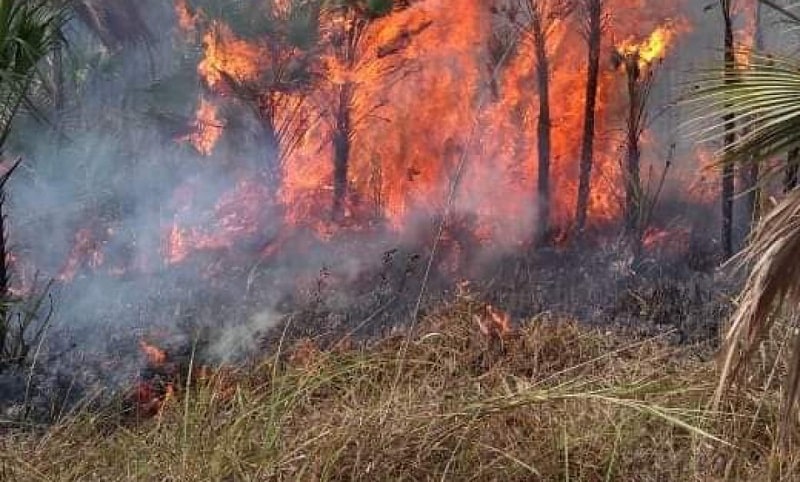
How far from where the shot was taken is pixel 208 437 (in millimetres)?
2908

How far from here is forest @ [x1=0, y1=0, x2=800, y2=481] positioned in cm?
446

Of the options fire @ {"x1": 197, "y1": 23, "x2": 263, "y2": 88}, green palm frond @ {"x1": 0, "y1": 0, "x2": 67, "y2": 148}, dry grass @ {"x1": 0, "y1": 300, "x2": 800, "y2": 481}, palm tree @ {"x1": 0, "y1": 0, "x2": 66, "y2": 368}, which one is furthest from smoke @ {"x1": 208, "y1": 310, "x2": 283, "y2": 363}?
dry grass @ {"x1": 0, "y1": 300, "x2": 800, "y2": 481}

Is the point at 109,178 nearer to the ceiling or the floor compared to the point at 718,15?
nearer to the floor

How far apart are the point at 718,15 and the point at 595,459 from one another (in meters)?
7.18

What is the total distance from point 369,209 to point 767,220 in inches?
313

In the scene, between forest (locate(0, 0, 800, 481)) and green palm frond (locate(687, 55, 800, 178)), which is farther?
forest (locate(0, 0, 800, 481))

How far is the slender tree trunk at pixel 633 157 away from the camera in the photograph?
8.90m

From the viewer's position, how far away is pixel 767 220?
2.58 metres

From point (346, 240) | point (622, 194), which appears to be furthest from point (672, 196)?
point (346, 240)

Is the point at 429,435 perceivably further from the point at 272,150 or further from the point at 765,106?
the point at 272,150

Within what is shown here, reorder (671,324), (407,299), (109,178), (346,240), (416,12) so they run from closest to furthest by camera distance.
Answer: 1. (671,324)
2. (407,299)
3. (346,240)
4. (416,12)
5. (109,178)

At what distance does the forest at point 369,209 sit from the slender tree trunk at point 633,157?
0.02 meters

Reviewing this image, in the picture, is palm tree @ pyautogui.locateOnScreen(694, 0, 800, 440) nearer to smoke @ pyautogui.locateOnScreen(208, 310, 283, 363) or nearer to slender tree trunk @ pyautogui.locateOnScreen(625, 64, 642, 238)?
smoke @ pyautogui.locateOnScreen(208, 310, 283, 363)

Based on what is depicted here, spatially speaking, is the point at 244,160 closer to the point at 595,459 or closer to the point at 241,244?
the point at 241,244
